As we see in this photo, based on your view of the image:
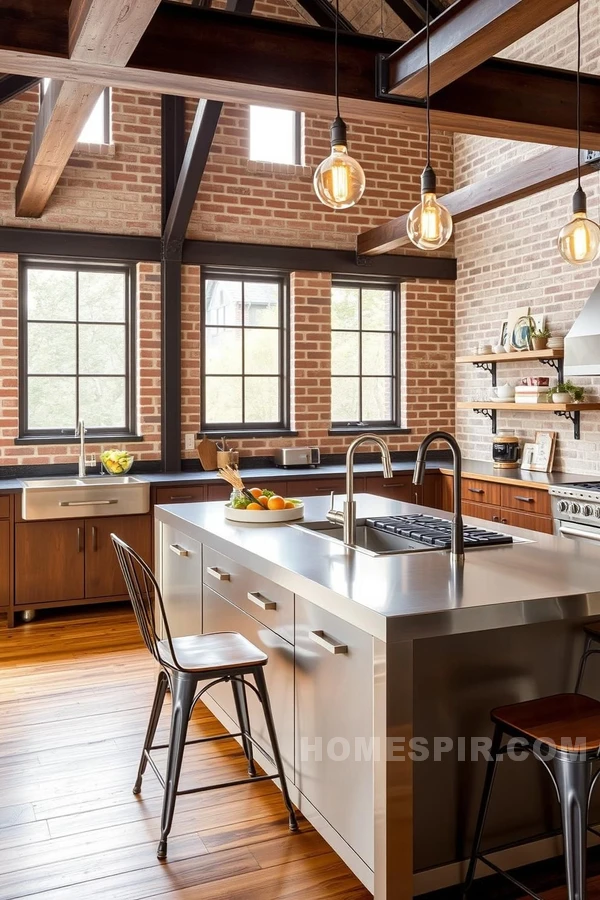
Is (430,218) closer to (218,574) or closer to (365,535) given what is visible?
(365,535)

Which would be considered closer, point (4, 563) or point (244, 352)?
point (4, 563)

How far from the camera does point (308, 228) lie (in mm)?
6508

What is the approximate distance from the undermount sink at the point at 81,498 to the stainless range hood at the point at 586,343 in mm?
2788

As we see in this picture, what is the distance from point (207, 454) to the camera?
6.05 m

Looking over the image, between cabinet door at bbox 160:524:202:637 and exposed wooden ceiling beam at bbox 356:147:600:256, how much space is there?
2.25m

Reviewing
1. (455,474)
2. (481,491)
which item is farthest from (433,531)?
(481,491)

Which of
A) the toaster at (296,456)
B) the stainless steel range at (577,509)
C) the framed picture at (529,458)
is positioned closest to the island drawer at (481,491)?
the framed picture at (529,458)

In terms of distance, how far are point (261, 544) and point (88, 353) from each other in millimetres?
3502

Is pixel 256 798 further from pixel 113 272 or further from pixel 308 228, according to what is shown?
pixel 308 228

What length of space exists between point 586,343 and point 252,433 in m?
2.63

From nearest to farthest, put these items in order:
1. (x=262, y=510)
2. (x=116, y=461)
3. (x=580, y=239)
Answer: (x=580, y=239) → (x=262, y=510) → (x=116, y=461)

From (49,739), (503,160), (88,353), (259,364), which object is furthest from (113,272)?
(49,739)

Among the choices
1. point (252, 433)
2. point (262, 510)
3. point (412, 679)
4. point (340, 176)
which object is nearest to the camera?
point (412, 679)

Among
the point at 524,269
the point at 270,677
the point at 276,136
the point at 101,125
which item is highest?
the point at 276,136
